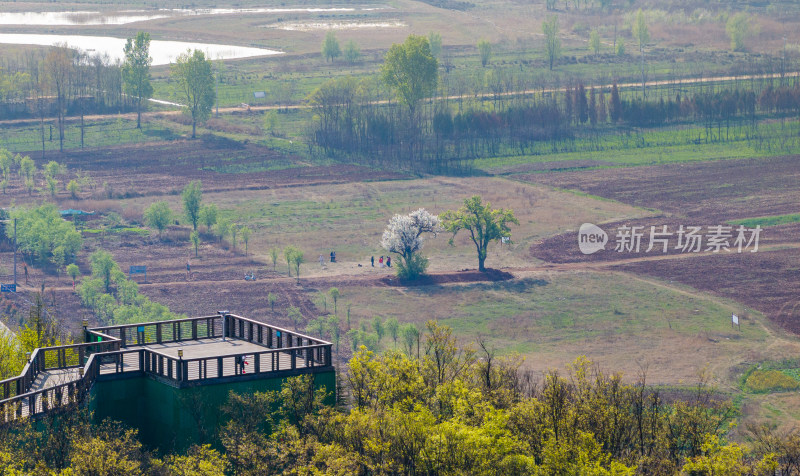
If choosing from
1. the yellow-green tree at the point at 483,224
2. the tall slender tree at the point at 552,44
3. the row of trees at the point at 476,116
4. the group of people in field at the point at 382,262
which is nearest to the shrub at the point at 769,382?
the yellow-green tree at the point at 483,224

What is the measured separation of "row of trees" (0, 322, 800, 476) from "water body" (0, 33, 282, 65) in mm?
145596

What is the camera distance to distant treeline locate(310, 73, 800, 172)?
413ft

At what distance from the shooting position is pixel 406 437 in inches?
1073

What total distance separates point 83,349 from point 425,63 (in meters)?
103

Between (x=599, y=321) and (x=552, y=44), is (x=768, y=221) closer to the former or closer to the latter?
(x=599, y=321)

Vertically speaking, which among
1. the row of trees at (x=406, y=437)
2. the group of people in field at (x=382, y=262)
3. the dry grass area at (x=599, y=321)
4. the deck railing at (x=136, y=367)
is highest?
the deck railing at (x=136, y=367)

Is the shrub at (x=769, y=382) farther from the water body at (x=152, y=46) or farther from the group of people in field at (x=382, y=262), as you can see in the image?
the water body at (x=152, y=46)

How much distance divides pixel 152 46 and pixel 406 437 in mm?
161035

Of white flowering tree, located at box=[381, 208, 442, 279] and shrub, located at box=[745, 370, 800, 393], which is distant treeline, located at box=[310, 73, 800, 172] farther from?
shrub, located at box=[745, 370, 800, 393]

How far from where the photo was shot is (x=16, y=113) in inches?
5276

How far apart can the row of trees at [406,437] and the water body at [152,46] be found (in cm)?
14560

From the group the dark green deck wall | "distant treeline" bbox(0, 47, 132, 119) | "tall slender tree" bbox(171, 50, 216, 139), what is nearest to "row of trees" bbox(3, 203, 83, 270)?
"tall slender tree" bbox(171, 50, 216, 139)

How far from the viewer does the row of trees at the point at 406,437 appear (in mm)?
26547

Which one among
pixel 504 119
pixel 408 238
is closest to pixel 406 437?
pixel 408 238
